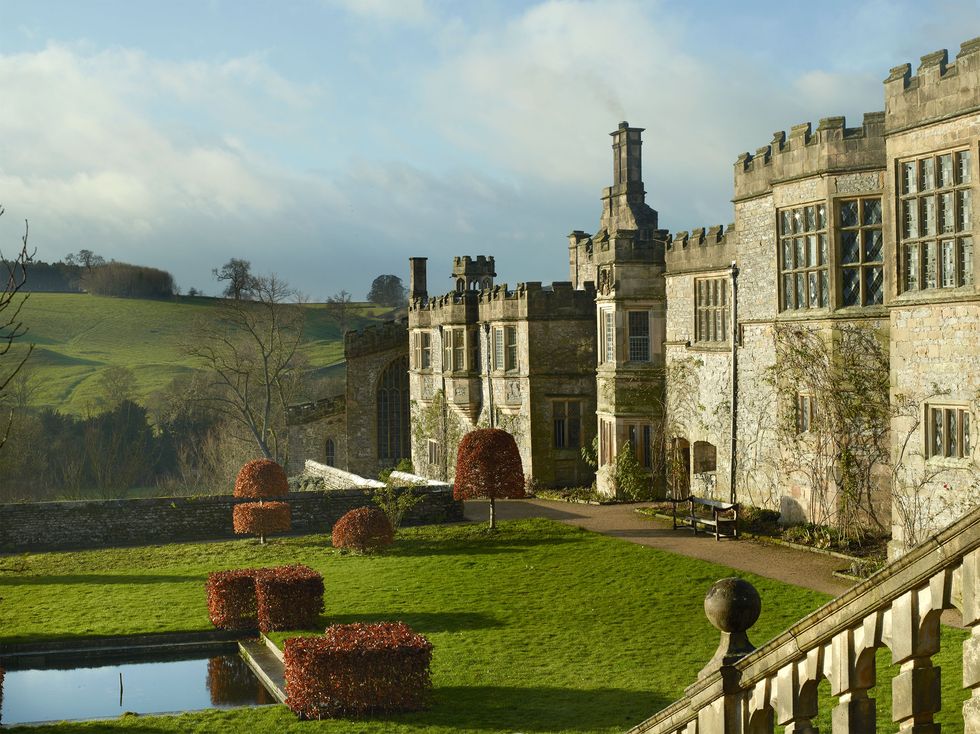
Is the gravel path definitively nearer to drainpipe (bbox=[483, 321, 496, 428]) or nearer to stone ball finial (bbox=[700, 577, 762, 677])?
drainpipe (bbox=[483, 321, 496, 428])

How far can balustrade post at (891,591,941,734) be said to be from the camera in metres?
5.18

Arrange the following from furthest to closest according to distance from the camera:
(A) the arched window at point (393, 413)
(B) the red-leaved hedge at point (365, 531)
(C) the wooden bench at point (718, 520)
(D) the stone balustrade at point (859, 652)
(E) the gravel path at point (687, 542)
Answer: (A) the arched window at point (393, 413)
(B) the red-leaved hedge at point (365, 531)
(C) the wooden bench at point (718, 520)
(E) the gravel path at point (687, 542)
(D) the stone balustrade at point (859, 652)

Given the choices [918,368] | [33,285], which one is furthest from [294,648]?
[33,285]

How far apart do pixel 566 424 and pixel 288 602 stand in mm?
16685

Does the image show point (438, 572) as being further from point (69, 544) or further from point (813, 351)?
point (69, 544)

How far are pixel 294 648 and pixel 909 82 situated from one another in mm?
12251

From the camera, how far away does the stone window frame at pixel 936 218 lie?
16.1 m

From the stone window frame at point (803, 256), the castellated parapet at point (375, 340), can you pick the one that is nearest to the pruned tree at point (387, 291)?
the castellated parapet at point (375, 340)

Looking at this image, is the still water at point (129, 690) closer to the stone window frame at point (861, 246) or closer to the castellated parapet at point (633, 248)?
the stone window frame at point (861, 246)

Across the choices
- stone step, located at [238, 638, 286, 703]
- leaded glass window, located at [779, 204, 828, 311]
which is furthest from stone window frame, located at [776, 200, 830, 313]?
stone step, located at [238, 638, 286, 703]

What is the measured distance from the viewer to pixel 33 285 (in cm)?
10600

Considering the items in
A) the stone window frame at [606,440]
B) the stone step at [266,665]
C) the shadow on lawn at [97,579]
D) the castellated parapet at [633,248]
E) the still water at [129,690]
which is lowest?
the still water at [129,690]

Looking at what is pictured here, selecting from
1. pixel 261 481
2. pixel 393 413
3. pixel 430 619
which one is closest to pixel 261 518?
pixel 261 481

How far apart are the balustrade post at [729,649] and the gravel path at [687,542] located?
35.4 ft
